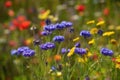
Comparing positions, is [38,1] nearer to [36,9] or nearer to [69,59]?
[36,9]

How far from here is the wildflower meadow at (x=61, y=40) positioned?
2.27 m

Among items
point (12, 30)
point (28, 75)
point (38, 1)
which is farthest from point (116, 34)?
point (38, 1)

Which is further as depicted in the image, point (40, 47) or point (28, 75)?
point (28, 75)

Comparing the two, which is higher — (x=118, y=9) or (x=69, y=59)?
(x=69, y=59)

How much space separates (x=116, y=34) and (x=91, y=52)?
4.63 ft

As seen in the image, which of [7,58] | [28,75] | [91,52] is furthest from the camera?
[7,58]

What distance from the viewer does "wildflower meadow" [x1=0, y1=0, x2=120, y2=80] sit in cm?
227

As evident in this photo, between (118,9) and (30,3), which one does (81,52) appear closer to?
(118,9)

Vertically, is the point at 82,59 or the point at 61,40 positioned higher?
the point at 61,40

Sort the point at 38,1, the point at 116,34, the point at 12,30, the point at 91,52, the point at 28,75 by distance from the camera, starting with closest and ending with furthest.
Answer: the point at 91,52 < the point at 28,75 < the point at 116,34 < the point at 12,30 < the point at 38,1

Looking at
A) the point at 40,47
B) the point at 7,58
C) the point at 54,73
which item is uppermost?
the point at 40,47

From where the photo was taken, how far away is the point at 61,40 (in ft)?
7.40

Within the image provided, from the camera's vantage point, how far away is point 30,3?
17.0 feet

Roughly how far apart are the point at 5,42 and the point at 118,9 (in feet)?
4.30
